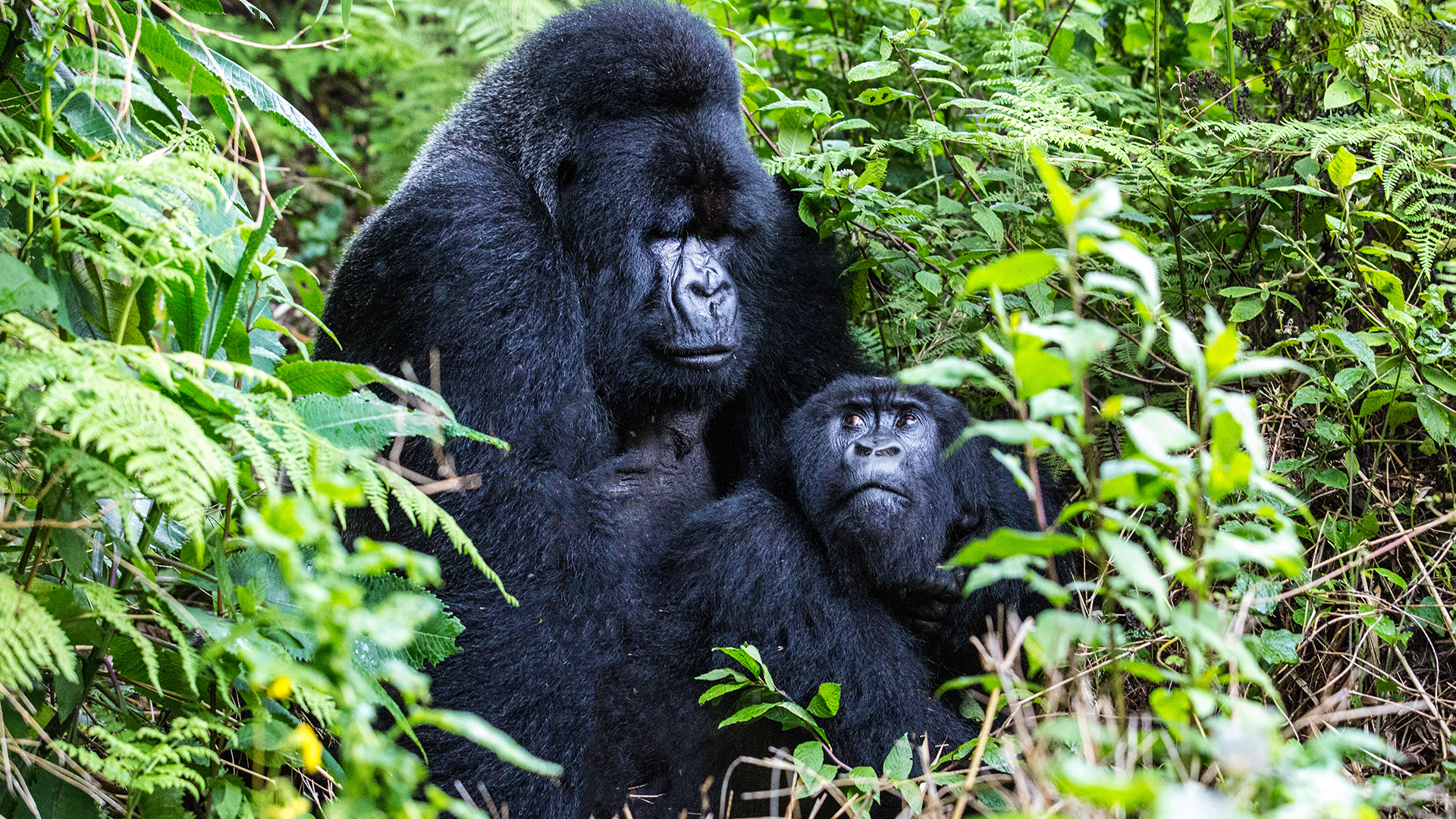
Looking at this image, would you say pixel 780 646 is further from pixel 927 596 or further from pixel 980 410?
pixel 980 410

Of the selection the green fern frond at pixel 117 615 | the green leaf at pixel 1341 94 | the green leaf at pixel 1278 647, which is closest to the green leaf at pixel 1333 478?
the green leaf at pixel 1278 647

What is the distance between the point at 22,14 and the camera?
1861 millimetres

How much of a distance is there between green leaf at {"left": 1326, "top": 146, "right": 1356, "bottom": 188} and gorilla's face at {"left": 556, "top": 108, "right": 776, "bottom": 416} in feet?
4.28

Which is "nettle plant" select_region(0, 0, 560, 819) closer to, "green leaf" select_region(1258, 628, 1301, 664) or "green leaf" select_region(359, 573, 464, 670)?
"green leaf" select_region(359, 573, 464, 670)

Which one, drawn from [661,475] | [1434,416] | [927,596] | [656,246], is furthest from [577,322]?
[1434,416]

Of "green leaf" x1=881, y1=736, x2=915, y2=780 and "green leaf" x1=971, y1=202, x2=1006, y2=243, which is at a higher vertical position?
"green leaf" x1=971, y1=202, x2=1006, y2=243

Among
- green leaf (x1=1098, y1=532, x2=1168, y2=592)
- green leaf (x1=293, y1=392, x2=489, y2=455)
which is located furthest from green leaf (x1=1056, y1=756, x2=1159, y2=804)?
green leaf (x1=293, y1=392, x2=489, y2=455)

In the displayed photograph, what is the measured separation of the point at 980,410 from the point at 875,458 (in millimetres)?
726

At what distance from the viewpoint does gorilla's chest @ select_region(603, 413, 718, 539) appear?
2822 mm

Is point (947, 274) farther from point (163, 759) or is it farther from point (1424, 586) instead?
point (163, 759)

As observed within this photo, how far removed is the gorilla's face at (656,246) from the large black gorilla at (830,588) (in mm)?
320

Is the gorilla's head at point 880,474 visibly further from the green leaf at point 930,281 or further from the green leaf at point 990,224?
the green leaf at point 990,224

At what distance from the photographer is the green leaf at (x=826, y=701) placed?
84.3 inches

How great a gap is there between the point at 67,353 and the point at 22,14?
29.6 inches
